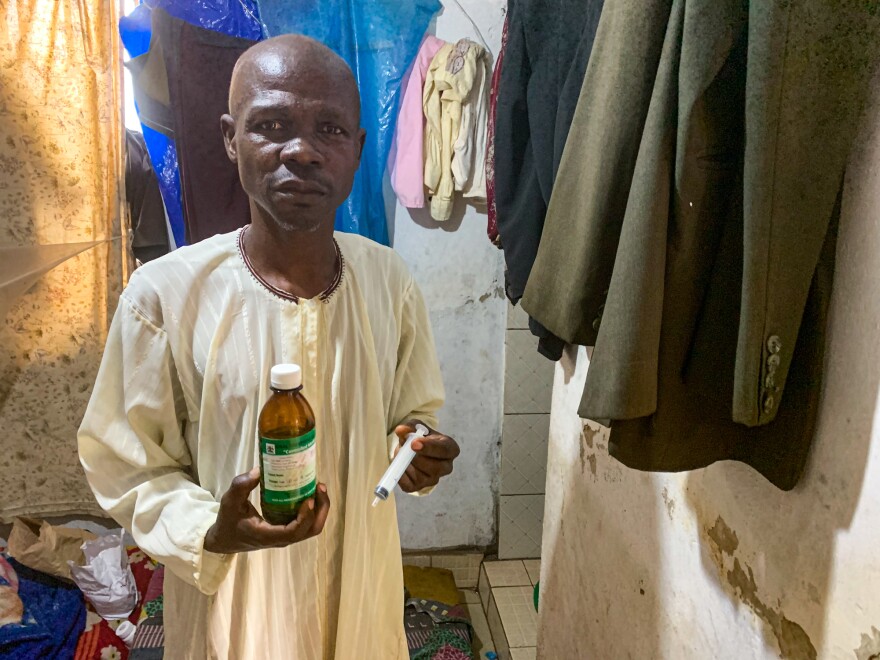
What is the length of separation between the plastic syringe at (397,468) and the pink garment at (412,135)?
114 cm

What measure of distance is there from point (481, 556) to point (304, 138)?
76.2 inches

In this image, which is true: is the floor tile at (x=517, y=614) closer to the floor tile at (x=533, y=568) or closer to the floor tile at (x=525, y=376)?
the floor tile at (x=533, y=568)

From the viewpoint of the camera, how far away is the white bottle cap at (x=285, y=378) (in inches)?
25.1

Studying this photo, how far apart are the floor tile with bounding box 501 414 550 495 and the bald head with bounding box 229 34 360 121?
5.03ft

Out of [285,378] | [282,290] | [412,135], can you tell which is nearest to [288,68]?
[282,290]

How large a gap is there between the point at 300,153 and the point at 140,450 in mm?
448

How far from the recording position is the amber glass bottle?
0.64m

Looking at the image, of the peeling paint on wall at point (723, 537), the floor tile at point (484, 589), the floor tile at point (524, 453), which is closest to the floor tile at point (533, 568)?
the floor tile at point (484, 589)

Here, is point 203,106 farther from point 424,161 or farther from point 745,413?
point 745,413

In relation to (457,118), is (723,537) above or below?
below

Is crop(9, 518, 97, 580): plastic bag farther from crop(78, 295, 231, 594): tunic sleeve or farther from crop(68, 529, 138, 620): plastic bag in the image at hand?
crop(78, 295, 231, 594): tunic sleeve

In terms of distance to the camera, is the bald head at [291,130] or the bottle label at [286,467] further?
the bald head at [291,130]

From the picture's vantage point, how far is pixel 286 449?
0.64m

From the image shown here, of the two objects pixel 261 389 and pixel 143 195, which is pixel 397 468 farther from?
pixel 143 195
